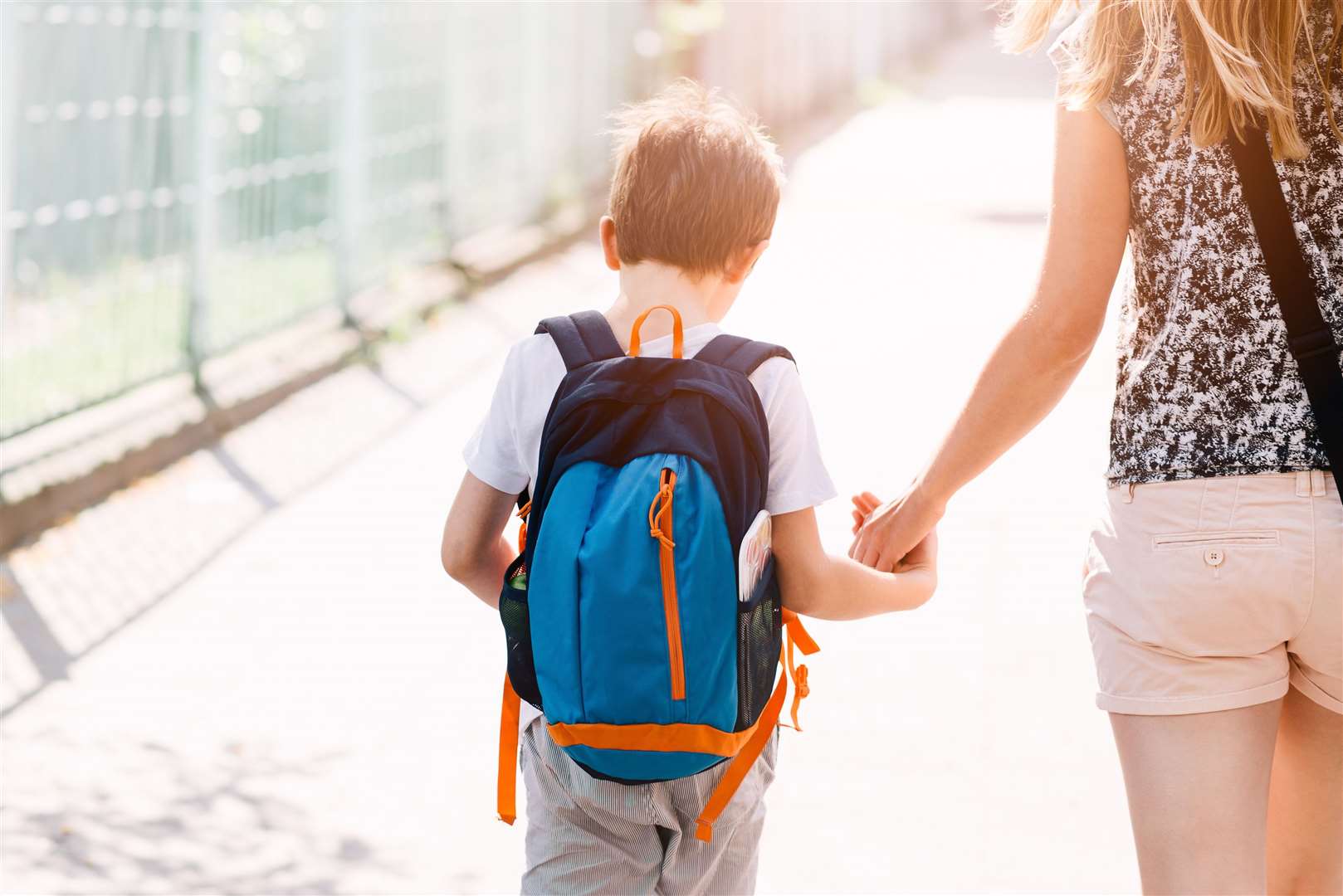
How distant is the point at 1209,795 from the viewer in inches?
82.3

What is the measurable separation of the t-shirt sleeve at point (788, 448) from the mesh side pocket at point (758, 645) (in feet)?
0.32

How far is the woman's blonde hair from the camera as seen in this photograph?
6.53 ft

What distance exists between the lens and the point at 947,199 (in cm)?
1507

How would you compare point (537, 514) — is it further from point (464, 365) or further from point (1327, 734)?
point (464, 365)

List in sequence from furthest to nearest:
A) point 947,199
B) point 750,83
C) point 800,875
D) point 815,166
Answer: point 750,83 < point 815,166 < point 947,199 < point 800,875

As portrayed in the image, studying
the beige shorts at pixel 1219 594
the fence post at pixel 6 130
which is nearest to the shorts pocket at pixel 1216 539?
the beige shorts at pixel 1219 594

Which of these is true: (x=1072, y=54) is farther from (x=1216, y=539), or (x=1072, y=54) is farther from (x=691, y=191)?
(x=1216, y=539)

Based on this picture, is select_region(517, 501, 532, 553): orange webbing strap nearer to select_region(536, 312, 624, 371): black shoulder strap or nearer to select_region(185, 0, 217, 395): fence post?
select_region(536, 312, 624, 371): black shoulder strap

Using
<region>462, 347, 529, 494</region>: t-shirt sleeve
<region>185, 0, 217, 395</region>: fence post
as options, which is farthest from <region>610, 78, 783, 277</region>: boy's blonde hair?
<region>185, 0, 217, 395</region>: fence post

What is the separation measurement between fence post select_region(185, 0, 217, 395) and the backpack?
5615 mm

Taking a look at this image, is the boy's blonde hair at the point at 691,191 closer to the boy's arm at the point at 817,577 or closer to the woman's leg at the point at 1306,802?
the boy's arm at the point at 817,577

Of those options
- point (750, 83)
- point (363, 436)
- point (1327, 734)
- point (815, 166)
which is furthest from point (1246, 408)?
point (750, 83)

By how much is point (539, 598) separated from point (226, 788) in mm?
2258

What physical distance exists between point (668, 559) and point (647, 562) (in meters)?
0.03
